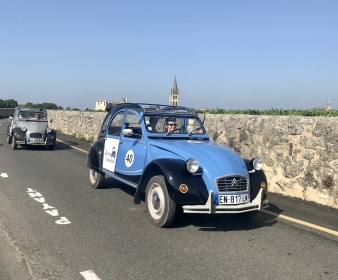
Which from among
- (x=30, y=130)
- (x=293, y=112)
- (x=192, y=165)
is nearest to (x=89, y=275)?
(x=192, y=165)

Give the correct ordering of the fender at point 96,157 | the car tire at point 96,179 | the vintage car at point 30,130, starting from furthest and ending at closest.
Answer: the vintage car at point 30,130
the car tire at point 96,179
the fender at point 96,157

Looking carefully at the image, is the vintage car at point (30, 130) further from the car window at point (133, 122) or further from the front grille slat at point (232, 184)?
the front grille slat at point (232, 184)

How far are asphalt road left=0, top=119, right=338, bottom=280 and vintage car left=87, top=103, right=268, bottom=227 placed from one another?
1.29ft

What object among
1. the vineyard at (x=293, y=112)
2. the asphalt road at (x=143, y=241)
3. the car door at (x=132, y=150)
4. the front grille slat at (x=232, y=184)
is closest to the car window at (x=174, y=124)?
the car door at (x=132, y=150)

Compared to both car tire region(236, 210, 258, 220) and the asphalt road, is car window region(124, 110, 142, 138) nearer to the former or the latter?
the asphalt road

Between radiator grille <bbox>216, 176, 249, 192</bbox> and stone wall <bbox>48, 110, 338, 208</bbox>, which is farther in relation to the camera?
stone wall <bbox>48, 110, 338, 208</bbox>

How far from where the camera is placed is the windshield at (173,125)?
6.84 m

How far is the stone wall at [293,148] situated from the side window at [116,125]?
333cm

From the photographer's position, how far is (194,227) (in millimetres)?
5727

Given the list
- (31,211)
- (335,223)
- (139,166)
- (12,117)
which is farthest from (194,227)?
(12,117)

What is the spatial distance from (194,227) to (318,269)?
191 centimetres

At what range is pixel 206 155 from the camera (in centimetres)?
575

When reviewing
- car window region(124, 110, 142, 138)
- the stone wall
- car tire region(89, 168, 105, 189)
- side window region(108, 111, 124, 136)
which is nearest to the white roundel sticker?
car window region(124, 110, 142, 138)

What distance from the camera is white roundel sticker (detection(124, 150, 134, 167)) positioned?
675 cm
